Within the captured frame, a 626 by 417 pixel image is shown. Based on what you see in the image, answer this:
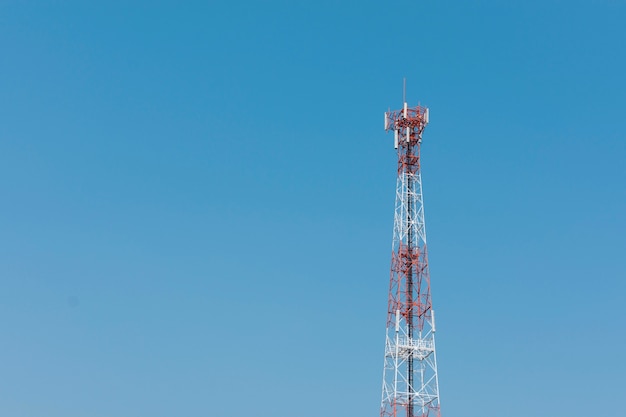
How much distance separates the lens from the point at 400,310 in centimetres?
10669

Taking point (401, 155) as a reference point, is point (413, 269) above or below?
below

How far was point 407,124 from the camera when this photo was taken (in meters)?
110

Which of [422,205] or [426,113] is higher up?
[426,113]

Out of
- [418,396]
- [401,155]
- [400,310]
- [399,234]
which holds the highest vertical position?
[401,155]

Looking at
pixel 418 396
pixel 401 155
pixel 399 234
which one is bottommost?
pixel 418 396

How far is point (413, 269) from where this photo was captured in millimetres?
107562

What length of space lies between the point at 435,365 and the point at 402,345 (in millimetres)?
3532

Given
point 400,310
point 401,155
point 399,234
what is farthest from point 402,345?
point 401,155

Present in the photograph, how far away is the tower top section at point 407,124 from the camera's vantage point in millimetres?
110250

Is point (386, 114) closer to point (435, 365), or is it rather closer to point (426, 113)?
point (426, 113)

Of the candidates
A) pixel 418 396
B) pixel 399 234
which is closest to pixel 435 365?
pixel 418 396

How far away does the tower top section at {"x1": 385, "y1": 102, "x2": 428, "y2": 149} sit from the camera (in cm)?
11025

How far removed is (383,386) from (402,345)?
404 centimetres

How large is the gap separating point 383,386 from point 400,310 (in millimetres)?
7043
